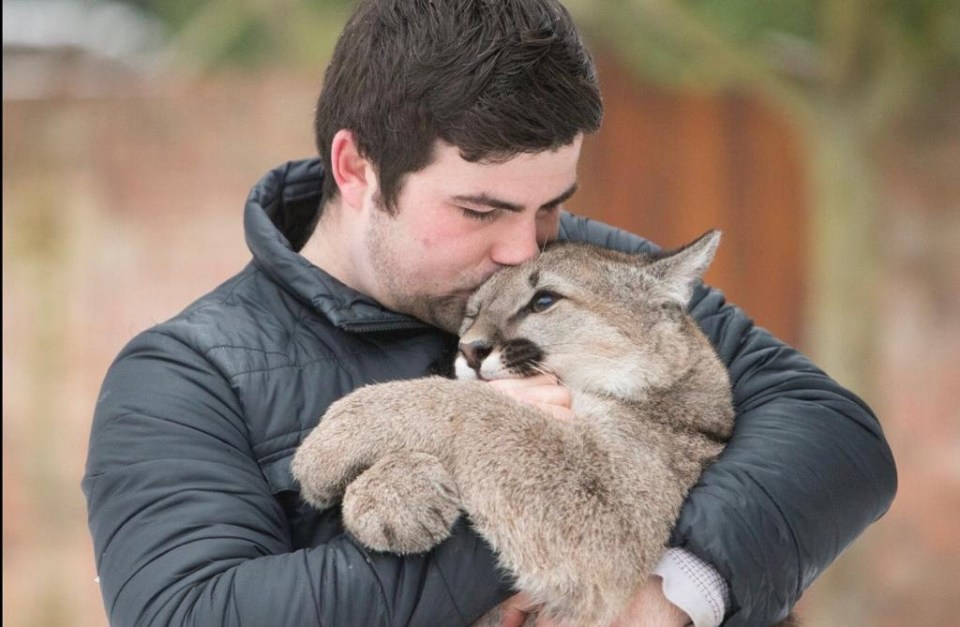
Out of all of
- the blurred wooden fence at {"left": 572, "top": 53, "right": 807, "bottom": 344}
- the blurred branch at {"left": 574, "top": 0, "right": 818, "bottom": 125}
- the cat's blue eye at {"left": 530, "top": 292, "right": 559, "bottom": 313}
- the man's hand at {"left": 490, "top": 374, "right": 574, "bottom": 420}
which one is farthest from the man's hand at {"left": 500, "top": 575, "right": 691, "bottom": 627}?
the blurred wooden fence at {"left": 572, "top": 53, "right": 807, "bottom": 344}

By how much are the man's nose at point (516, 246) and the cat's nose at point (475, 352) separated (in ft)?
0.86

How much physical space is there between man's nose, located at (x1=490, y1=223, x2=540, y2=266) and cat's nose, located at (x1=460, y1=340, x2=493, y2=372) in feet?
0.86

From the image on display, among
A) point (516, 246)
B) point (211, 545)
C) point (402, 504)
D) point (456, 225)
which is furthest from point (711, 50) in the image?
point (211, 545)

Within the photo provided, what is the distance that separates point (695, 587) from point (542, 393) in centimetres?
83

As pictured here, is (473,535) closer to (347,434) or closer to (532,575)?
(532,575)

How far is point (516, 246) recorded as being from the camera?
3.68 m

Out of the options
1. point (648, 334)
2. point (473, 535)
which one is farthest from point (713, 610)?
point (648, 334)

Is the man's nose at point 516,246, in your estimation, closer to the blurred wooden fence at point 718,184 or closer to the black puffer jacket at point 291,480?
the black puffer jacket at point 291,480

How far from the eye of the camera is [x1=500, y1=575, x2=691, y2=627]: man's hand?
3275mm

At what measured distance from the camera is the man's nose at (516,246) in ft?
12.0

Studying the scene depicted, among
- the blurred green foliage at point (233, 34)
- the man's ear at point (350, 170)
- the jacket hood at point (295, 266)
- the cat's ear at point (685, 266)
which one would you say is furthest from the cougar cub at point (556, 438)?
the blurred green foliage at point (233, 34)

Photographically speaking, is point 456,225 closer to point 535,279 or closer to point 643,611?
point 535,279

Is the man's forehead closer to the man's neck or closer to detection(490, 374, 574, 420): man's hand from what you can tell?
the man's neck

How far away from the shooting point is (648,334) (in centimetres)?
396
